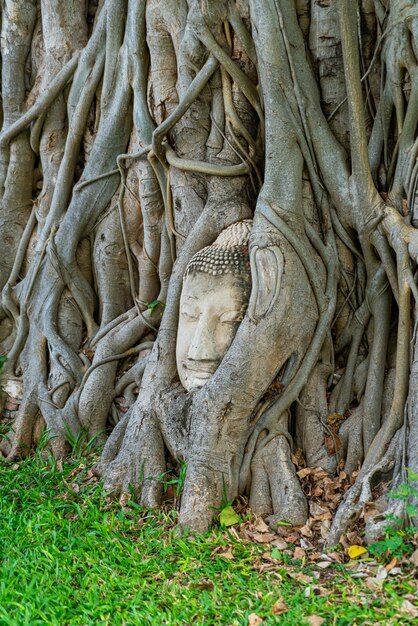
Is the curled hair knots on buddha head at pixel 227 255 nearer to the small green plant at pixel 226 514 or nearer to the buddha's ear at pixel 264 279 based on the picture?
the buddha's ear at pixel 264 279

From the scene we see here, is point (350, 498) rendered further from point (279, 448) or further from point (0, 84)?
point (0, 84)

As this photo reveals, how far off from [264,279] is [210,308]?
0.37 metres

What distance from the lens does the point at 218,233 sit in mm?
4043

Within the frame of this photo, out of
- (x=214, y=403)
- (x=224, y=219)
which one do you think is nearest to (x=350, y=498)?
(x=214, y=403)

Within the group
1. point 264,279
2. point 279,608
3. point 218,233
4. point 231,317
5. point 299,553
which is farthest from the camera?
point 218,233

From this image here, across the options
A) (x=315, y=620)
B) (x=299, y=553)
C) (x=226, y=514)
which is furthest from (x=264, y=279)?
(x=315, y=620)

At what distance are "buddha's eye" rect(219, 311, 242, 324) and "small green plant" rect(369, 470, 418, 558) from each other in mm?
1276

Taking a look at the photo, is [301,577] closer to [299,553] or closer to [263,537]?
[299,553]

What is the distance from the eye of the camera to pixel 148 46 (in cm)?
462

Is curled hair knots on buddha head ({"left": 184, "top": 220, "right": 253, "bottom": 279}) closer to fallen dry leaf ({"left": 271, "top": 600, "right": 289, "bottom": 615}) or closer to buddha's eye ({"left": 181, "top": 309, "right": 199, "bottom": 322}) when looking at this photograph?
buddha's eye ({"left": 181, "top": 309, "right": 199, "bottom": 322})

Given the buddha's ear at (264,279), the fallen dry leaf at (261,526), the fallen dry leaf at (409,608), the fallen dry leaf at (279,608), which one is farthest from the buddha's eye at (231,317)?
the fallen dry leaf at (409,608)

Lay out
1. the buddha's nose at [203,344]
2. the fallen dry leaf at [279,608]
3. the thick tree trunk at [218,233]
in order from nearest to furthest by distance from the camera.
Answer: the fallen dry leaf at [279,608]
the thick tree trunk at [218,233]
the buddha's nose at [203,344]

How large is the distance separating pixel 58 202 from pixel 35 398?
5.06 feet

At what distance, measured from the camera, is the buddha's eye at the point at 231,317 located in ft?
12.0
